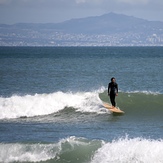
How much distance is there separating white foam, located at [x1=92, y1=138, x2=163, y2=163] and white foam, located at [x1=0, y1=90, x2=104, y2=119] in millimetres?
8753

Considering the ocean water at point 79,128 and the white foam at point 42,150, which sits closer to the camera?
the ocean water at point 79,128

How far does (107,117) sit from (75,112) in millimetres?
Result: 2574

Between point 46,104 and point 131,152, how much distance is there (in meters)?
11.5

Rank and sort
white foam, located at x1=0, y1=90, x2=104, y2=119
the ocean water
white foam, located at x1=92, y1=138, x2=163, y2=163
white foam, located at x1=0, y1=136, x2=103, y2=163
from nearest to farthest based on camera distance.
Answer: white foam, located at x1=92, y1=138, x2=163, y2=163 < the ocean water < white foam, located at x1=0, y1=136, x2=103, y2=163 < white foam, located at x1=0, y1=90, x2=104, y2=119

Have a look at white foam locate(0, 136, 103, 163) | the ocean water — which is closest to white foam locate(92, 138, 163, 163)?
the ocean water

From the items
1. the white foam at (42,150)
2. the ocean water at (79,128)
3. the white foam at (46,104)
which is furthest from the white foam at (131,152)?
the white foam at (46,104)

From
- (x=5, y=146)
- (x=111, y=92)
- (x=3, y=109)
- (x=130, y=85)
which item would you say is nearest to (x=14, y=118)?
(x=3, y=109)

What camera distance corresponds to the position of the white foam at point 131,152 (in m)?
17.1

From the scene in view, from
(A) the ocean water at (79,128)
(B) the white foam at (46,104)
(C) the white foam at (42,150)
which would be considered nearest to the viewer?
(A) the ocean water at (79,128)

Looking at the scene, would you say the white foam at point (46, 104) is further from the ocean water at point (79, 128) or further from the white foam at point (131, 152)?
the white foam at point (131, 152)

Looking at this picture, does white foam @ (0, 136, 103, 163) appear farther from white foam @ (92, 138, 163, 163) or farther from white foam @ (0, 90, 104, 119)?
white foam @ (0, 90, 104, 119)

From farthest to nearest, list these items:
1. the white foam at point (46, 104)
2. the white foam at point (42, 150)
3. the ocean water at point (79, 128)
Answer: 1. the white foam at point (46, 104)
2. the white foam at point (42, 150)
3. the ocean water at point (79, 128)

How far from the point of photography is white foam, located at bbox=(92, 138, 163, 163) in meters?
17.1

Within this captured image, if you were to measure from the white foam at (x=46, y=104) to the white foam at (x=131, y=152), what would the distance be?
8.75 m
